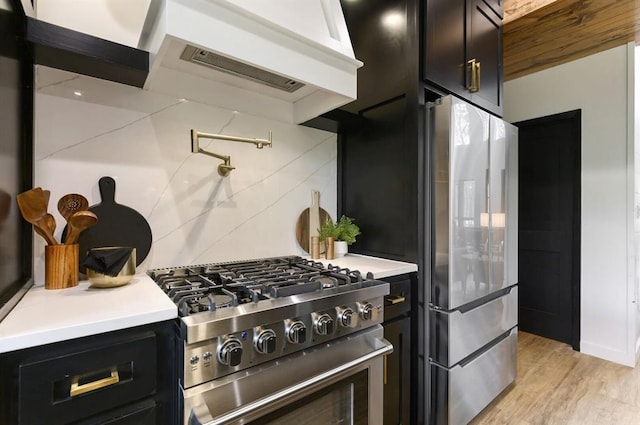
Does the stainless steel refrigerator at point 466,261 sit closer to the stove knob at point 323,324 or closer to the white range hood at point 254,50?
the white range hood at point 254,50

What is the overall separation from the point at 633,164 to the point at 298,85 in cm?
278

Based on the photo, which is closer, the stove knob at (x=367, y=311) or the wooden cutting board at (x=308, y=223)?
the stove knob at (x=367, y=311)

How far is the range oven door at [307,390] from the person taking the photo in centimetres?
89

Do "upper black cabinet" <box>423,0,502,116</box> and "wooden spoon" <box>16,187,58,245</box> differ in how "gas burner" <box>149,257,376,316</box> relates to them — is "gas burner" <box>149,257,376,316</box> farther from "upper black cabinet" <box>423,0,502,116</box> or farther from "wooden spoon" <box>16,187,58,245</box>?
"upper black cabinet" <box>423,0,502,116</box>

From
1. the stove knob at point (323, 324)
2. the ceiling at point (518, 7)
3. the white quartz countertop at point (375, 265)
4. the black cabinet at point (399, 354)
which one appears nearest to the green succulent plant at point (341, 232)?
the white quartz countertop at point (375, 265)

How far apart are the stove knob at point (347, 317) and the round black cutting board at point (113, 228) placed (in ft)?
3.03

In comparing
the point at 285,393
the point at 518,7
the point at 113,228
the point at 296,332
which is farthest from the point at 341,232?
the point at 518,7

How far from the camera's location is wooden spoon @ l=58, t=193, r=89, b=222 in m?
1.20

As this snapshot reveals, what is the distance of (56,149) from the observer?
123 centimetres

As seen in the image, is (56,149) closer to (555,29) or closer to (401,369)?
(401,369)

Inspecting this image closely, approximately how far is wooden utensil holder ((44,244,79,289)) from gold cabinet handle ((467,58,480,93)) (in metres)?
2.18

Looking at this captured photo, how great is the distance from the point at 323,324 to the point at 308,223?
0.94 meters

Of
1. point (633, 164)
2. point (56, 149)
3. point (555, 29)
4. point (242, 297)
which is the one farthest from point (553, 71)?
point (56, 149)

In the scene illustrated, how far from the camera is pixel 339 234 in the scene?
189cm
